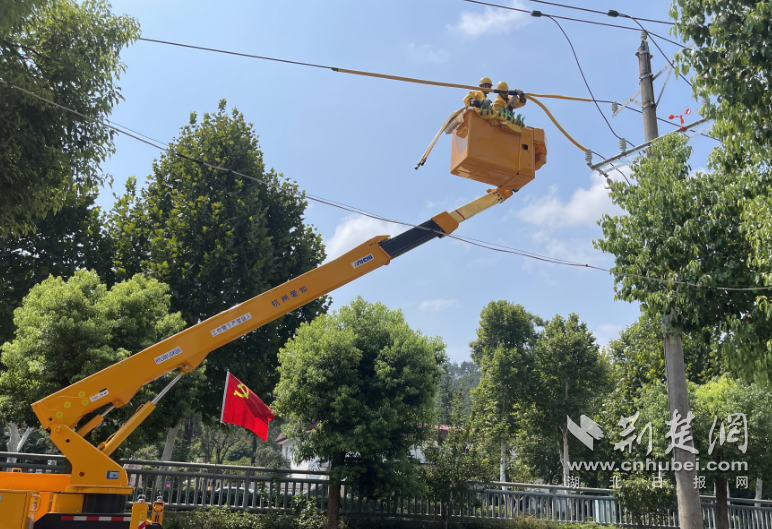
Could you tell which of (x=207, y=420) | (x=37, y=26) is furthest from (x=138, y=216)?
(x=37, y=26)

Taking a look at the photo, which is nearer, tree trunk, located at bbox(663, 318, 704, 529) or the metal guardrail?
tree trunk, located at bbox(663, 318, 704, 529)

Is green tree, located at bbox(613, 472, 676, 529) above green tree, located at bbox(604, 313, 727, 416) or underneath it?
underneath

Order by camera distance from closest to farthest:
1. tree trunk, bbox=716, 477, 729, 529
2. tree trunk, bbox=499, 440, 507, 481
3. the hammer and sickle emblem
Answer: the hammer and sickle emblem < tree trunk, bbox=716, 477, 729, 529 < tree trunk, bbox=499, 440, 507, 481

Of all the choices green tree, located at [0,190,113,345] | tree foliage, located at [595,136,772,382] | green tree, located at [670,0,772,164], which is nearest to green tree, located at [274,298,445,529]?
tree foliage, located at [595,136,772,382]

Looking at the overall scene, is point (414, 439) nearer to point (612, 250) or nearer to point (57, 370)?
point (612, 250)

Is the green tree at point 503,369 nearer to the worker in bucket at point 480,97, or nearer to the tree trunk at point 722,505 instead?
the tree trunk at point 722,505

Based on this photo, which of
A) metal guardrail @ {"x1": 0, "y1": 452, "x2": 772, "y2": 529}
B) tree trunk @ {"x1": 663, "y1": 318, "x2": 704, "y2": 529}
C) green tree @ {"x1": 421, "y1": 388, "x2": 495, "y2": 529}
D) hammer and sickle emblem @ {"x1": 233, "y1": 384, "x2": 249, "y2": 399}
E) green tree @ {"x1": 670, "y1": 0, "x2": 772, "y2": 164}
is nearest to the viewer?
green tree @ {"x1": 670, "y1": 0, "x2": 772, "y2": 164}

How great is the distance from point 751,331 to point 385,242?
564 cm

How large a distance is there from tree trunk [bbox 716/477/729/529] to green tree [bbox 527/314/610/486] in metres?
13.6

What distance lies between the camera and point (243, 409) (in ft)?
41.0

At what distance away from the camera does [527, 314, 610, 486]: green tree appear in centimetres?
2952

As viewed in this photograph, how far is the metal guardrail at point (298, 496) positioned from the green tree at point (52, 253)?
729 centimetres

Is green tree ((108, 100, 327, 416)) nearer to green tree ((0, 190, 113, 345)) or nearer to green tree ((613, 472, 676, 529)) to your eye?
green tree ((0, 190, 113, 345))

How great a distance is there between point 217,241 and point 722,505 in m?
18.1
